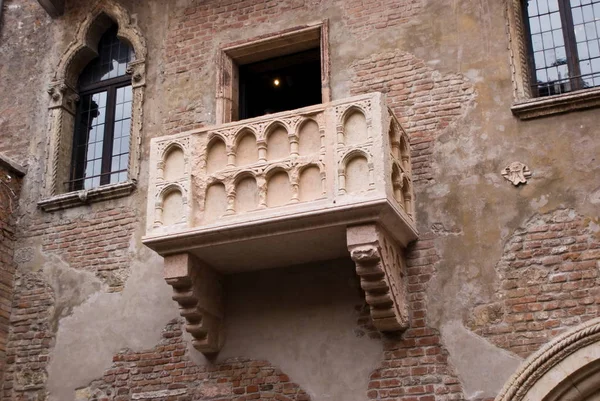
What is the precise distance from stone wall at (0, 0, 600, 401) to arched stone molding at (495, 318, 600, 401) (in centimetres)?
13

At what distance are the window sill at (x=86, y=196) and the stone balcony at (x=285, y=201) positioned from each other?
4.23 ft

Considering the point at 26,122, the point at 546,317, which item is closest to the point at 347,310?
the point at 546,317

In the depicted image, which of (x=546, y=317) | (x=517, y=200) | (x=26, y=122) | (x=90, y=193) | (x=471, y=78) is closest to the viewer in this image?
(x=546, y=317)

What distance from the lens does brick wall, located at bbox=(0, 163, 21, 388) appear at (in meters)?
9.19

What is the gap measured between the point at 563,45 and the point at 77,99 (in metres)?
5.61

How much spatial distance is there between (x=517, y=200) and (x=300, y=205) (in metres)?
1.96

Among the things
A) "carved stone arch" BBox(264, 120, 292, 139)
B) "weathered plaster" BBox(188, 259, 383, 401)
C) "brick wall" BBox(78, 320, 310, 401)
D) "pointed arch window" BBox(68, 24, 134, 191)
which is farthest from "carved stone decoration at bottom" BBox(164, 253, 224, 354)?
"pointed arch window" BBox(68, 24, 134, 191)

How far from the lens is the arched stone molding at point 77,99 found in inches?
372

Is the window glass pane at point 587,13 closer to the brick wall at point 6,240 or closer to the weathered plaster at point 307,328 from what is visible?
the weathered plaster at point 307,328

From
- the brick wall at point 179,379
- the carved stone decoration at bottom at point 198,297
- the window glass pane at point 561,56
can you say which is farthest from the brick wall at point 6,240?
the window glass pane at point 561,56

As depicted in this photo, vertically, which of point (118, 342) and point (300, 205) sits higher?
point (300, 205)

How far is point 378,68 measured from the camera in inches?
346

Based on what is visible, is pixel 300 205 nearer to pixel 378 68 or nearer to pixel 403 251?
pixel 403 251

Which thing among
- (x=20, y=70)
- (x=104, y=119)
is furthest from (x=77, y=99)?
(x=20, y=70)
